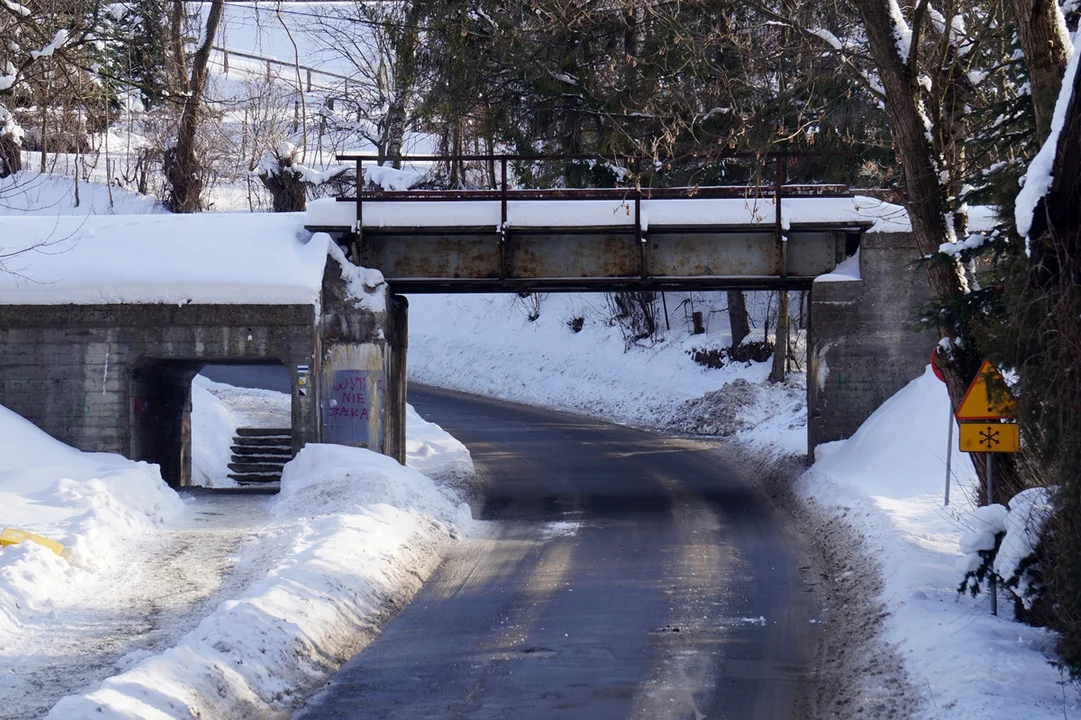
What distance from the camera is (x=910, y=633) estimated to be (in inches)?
342

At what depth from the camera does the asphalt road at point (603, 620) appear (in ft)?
26.1

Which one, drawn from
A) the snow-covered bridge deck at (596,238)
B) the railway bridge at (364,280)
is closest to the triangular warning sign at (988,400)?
the railway bridge at (364,280)

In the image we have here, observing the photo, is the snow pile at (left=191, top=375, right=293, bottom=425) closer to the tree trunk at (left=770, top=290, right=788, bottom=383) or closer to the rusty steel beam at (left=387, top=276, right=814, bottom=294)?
the rusty steel beam at (left=387, top=276, right=814, bottom=294)

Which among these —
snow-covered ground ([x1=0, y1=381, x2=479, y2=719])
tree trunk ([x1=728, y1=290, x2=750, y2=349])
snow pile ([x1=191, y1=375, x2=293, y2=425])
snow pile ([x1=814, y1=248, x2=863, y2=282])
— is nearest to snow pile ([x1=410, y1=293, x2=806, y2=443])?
tree trunk ([x1=728, y1=290, x2=750, y2=349])

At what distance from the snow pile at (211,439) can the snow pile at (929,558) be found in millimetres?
13484

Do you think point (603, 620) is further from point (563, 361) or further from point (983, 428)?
point (563, 361)

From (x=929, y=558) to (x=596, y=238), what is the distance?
32.9ft

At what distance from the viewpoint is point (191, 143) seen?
88.7ft

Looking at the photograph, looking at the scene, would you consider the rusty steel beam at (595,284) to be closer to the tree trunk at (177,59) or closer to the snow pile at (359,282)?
the snow pile at (359,282)

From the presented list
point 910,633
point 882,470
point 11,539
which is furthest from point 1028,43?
point 11,539

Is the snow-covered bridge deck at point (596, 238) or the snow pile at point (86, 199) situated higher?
the snow pile at point (86, 199)

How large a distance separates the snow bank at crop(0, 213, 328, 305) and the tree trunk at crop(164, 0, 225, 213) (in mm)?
6245

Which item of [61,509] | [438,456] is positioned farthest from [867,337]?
[61,509]

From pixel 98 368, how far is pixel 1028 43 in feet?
48.5
